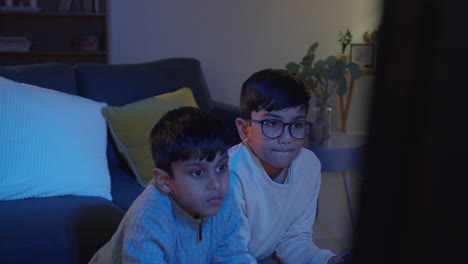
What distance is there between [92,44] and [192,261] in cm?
291

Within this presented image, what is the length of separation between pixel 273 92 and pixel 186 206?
344mm

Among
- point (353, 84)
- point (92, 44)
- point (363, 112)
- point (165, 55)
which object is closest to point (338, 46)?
point (353, 84)

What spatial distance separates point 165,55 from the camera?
365cm

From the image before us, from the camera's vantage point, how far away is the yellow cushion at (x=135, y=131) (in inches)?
77.9

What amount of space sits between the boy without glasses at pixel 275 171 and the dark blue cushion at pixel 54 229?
584mm

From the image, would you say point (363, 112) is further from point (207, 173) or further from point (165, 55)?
point (165, 55)

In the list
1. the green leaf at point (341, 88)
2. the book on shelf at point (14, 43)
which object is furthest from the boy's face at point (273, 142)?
the book on shelf at point (14, 43)

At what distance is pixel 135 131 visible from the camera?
2.02m

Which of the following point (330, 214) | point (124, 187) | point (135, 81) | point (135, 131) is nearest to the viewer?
point (124, 187)

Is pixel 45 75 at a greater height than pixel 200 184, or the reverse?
pixel 45 75

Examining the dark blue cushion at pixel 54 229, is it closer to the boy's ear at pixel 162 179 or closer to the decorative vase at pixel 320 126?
the boy's ear at pixel 162 179

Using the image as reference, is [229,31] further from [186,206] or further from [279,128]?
[186,206]

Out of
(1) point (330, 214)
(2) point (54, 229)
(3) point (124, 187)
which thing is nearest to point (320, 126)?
(1) point (330, 214)

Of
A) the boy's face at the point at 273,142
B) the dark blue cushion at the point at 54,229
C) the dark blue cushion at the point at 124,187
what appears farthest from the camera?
the dark blue cushion at the point at 124,187
